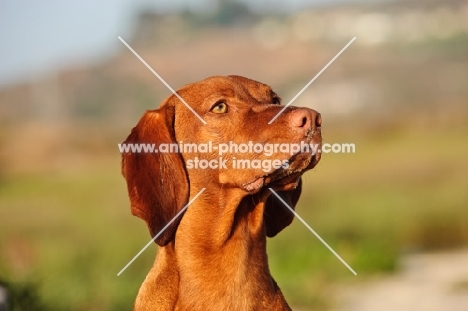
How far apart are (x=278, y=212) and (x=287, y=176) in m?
0.66

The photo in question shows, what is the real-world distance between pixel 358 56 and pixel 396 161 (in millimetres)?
4678

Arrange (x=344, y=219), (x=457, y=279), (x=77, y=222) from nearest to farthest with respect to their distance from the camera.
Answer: (x=457, y=279), (x=77, y=222), (x=344, y=219)

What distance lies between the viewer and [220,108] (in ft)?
Answer: 19.6

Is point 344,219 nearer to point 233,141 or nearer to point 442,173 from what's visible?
point 442,173

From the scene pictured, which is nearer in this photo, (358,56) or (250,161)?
(250,161)

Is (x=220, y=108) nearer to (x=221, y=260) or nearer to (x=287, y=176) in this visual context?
(x=287, y=176)

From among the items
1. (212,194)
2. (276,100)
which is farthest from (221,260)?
(276,100)

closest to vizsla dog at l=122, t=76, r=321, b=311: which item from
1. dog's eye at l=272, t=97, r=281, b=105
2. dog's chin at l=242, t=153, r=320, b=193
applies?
dog's chin at l=242, t=153, r=320, b=193

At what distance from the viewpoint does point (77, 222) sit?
47.3 feet

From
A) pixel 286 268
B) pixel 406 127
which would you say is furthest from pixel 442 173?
pixel 286 268

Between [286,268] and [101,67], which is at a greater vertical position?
[101,67]

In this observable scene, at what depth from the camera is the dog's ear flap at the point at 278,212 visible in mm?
6402

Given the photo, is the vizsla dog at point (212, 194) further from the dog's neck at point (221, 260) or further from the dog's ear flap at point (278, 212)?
the dog's ear flap at point (278, 212)

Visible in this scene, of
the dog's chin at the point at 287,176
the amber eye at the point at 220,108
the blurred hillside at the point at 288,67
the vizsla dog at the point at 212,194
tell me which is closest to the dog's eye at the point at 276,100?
the vizsla dog at the point at 212,194
